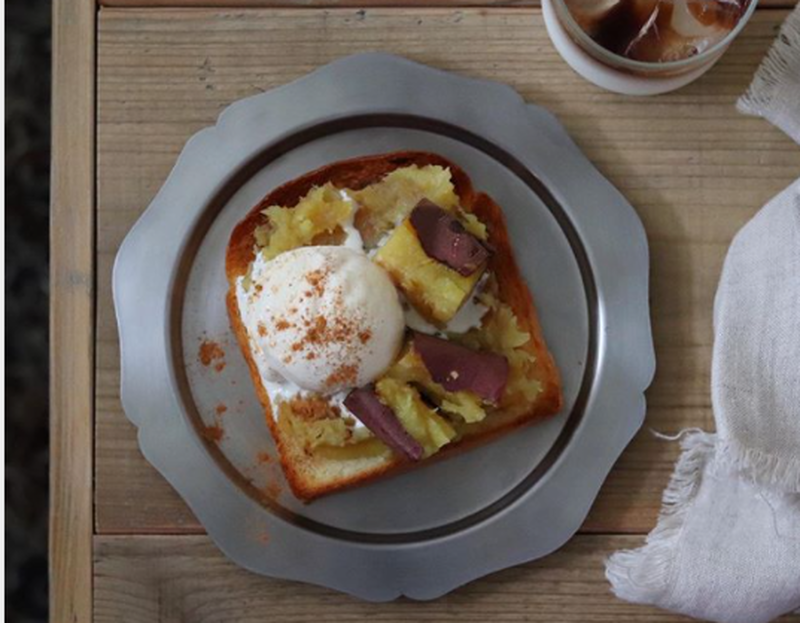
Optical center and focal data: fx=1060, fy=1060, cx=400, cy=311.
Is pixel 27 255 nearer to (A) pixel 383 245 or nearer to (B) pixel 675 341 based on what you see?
(A) pixel 383 245

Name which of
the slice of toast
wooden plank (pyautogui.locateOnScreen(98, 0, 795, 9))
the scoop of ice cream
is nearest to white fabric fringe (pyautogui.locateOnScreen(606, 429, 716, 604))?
the slice of toast

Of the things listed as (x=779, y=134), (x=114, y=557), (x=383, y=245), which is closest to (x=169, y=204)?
(x=383, y=245)

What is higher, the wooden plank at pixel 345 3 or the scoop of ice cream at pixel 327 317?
the wooden plank at pixel 345 3

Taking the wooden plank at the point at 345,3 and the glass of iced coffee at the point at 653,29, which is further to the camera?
the wooden plank at the point at 345,3

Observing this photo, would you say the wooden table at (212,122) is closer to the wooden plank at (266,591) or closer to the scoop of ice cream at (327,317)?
the wooden plank at (266,591)

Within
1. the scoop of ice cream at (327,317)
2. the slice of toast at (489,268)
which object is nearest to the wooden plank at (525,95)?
the slice of toast at (489,268)
